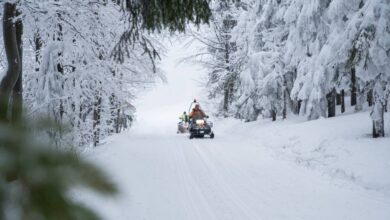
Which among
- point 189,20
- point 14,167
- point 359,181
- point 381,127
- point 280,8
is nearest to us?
point 14,167

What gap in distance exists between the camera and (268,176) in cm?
1155

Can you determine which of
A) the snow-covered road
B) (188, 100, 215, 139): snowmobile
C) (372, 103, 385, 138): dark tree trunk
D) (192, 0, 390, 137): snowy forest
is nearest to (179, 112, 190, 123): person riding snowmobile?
(192, 0, 390, 137): snowy forest

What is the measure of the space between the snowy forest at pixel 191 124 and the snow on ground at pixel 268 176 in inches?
2.1

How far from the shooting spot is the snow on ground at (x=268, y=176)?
8195 mm

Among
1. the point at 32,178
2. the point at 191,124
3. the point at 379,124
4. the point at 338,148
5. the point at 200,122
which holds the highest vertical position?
the point at 32,178

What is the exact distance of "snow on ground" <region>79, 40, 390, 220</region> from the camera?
820 centimetres

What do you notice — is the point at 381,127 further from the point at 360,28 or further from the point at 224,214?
the point at 224,214

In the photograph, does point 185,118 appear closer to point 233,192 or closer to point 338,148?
point 338,148

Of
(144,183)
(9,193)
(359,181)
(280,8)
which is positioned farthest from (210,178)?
(280,8)

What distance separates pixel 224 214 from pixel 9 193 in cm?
744

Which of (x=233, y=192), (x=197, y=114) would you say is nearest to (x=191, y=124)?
(x=197, y=114)

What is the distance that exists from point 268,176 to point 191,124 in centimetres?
1266

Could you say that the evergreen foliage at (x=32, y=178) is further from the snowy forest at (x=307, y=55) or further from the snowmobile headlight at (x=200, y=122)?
the snowmobile headlight at (x=200, y=122)

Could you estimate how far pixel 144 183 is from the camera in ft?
35.9
